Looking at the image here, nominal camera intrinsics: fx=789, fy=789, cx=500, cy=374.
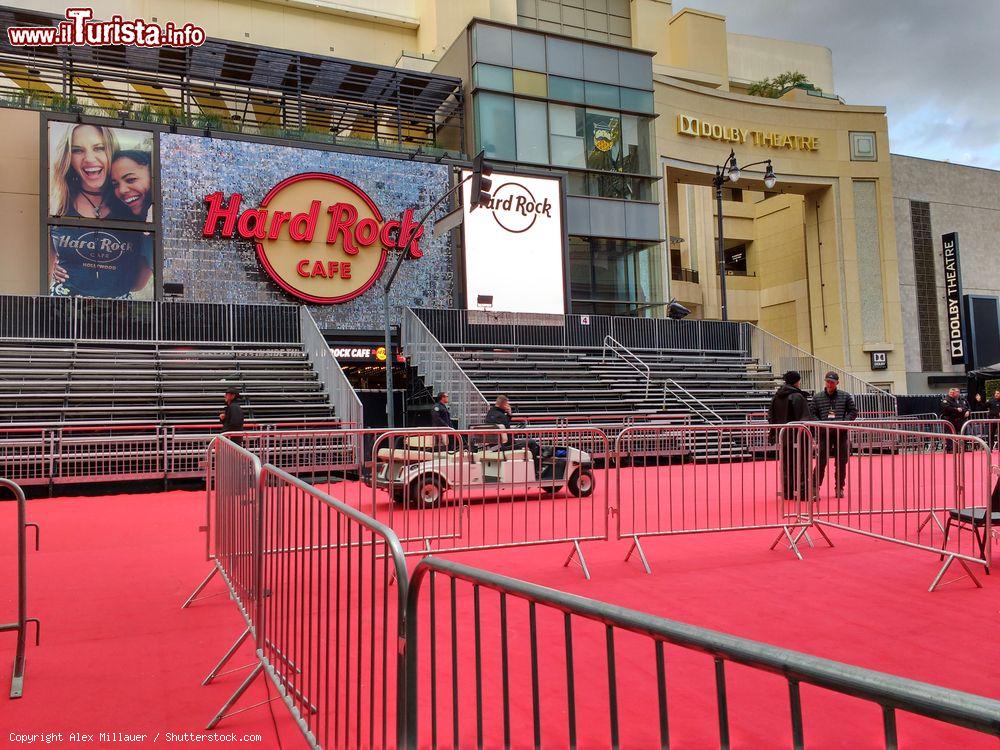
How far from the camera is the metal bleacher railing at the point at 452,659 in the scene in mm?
1601

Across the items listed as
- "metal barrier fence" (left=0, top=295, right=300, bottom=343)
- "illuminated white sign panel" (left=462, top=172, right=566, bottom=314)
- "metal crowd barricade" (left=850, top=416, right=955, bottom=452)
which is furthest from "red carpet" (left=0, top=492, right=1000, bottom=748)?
"illuminated white sign panel" (left=462, top=172, right=566, bottom=314)

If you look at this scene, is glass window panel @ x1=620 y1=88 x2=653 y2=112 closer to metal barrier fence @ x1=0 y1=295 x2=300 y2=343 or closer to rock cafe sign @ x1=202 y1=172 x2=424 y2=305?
rock cafe sign @ x1=202 y1=172 x2=424 y2=305

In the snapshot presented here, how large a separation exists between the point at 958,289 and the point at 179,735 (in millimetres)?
46005

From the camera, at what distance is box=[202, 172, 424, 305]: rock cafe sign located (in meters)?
24.6

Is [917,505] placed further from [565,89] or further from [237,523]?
[565,89]

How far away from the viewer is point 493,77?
97.8 feet

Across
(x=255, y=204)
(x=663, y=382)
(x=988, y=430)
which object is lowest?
(x=988, y=430)

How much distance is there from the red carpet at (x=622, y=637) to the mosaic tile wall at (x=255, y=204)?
16.2 meters

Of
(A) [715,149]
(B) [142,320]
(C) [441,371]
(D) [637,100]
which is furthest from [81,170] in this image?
(A) [715,149]

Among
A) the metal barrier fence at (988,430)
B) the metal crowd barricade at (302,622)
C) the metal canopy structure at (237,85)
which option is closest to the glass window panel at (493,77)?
the metal canopy structure at (237,85)

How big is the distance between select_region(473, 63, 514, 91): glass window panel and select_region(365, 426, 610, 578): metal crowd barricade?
21913 millimetres

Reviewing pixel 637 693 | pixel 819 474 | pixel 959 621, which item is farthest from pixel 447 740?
pixel 819 474

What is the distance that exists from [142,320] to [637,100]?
69.1ft

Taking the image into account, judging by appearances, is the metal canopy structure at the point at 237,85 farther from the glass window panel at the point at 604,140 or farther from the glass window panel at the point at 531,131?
the glass window panel at the point at 604,140
